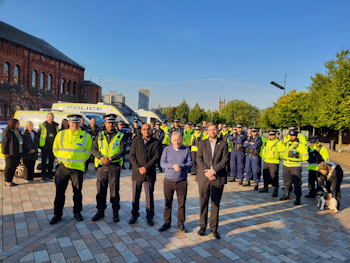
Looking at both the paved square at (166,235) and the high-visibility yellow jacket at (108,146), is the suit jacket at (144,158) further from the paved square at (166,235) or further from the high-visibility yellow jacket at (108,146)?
the paved square at (166,235)

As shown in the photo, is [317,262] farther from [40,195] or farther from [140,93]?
[140,93]

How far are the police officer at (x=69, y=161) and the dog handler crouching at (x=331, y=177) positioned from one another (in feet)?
19.9

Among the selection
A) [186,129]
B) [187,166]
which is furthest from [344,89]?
[187,166]

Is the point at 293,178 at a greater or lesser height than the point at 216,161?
lesser

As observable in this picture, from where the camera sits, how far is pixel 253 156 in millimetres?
7828

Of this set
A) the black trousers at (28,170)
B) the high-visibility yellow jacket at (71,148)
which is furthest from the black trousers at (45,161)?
the high-visibility yellow jacket at (71,148)

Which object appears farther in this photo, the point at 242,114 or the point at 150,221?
the point at 242,114

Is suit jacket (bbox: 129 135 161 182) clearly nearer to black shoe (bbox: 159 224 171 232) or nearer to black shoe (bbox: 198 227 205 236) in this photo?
black shoe (bbox: 159 224 171 232)

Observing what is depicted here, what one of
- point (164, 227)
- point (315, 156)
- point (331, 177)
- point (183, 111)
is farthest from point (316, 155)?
point (183, 111)

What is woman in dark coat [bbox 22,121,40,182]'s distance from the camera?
273 inches

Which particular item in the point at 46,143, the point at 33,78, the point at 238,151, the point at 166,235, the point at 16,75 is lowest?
the point at 166,235

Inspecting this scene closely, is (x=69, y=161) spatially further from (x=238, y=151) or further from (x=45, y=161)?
(x=238, y=151)

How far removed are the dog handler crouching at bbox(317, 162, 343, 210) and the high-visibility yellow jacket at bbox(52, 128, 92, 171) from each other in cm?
606

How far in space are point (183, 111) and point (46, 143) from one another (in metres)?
49.0
